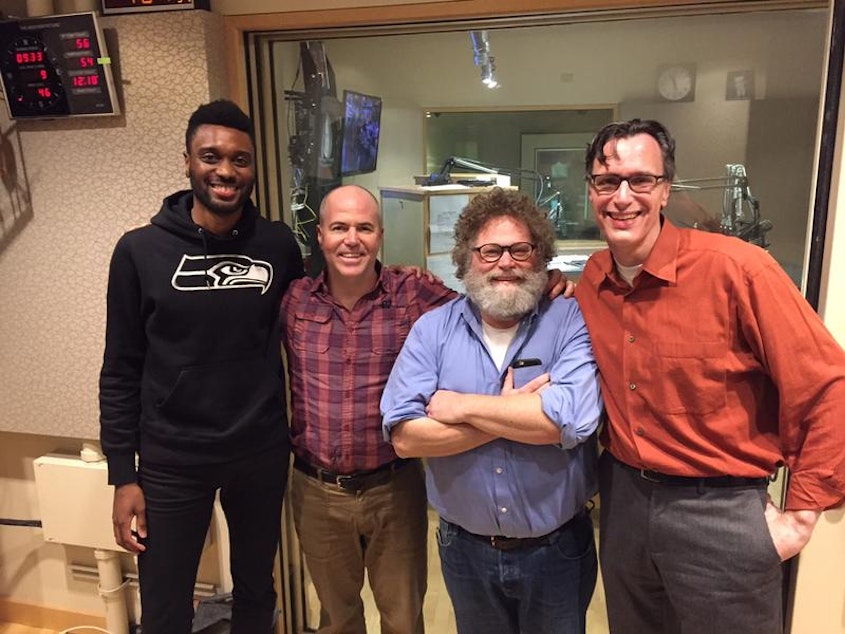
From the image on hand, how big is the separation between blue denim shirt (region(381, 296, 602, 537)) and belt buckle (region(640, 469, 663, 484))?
0.12 m

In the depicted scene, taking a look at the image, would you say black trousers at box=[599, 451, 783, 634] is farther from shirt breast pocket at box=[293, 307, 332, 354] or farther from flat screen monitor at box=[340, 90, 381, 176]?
flat screen monitor at box=[340, 90, 381, 176]

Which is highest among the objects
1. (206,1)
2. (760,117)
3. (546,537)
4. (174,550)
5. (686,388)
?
(206,1)

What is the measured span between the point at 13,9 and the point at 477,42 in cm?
145

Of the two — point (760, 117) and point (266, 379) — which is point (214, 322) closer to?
point (266, 379)

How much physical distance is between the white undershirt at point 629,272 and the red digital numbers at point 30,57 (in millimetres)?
1745

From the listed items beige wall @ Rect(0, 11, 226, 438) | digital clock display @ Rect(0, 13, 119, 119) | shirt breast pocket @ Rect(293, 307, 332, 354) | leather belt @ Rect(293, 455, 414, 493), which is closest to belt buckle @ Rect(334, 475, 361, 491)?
leather belt @ Rect(293, 455, 414, 493)

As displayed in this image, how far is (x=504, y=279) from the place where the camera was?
1.47 m

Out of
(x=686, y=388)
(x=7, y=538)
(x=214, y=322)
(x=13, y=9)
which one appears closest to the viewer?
(x=686, y=388)

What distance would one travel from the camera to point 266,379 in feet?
5.74

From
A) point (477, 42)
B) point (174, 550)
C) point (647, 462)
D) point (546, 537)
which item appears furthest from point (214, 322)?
point (477, 42)

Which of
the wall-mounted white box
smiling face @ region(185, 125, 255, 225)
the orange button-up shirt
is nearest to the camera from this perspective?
the orange button-up shirt

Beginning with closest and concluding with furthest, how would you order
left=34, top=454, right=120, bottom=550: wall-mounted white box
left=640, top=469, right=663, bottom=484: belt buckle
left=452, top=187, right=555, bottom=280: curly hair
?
left=640, top=469, right=663, bottom=484: belt buckle, left=452, top=187, right=555, bottom=280: curly hair, left=34, top=454, right=120, bottom=550: wall-mounted white box

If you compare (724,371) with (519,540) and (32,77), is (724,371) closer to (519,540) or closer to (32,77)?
(519,540)

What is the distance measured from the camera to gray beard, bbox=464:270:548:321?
1.45 meters
